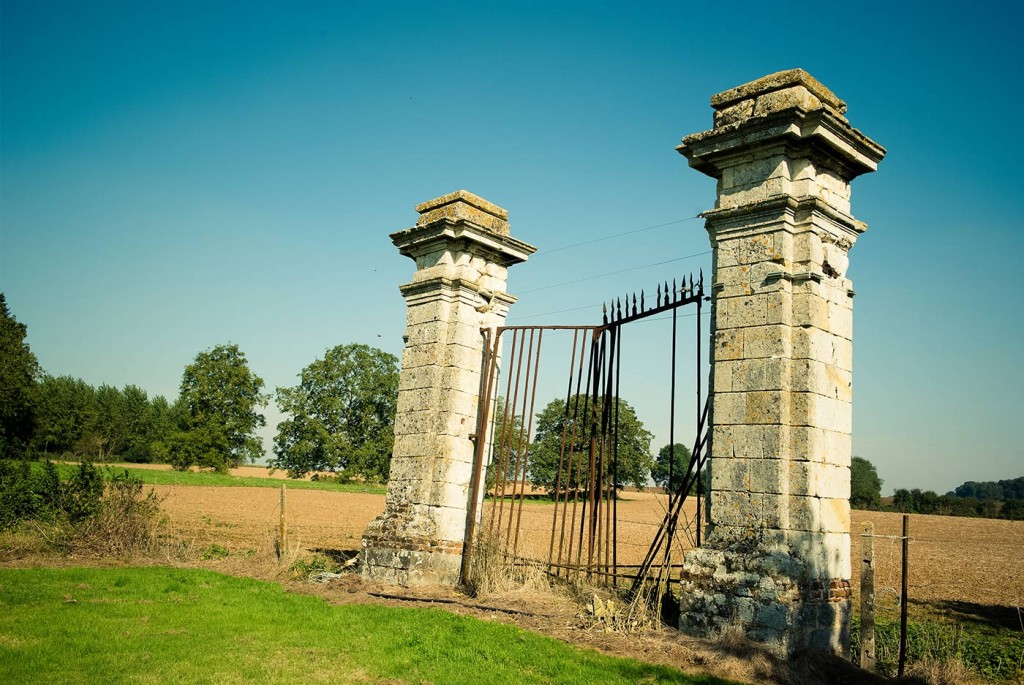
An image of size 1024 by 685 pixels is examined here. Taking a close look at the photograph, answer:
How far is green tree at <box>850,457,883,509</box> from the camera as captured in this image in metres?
51.5

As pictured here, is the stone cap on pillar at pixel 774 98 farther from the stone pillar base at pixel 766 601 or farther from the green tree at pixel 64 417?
the green tree at pixel 64 417

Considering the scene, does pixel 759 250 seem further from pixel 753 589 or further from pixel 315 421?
pixel 315 421

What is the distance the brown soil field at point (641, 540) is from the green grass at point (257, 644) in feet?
5.15

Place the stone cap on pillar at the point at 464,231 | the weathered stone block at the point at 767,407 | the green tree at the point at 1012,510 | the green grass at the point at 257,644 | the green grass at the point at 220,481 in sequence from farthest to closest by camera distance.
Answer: the green tree at the point at 1012,510
the green grass at the point at 220,481
the stone cap on pillar at the point at 464,231
the weathered stone block at the point at 767,407
the green grass at the point at 257,644

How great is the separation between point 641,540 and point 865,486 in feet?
172

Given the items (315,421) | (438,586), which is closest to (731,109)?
(438,586)

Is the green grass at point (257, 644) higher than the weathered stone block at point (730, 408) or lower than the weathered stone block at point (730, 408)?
lower

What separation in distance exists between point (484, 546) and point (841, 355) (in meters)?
4.35

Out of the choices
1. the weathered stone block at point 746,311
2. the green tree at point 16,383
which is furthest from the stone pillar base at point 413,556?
the green tree at point 16,383

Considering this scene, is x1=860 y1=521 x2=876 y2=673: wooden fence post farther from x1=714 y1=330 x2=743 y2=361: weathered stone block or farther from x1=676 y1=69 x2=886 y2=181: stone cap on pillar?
x1=676 y1=69 x2=886 y2=181: stone cap on pillar

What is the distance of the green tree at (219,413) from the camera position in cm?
4622

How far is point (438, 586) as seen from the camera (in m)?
7.93

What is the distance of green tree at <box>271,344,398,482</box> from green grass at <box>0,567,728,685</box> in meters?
39.7

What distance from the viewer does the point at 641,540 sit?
63.1 ft
